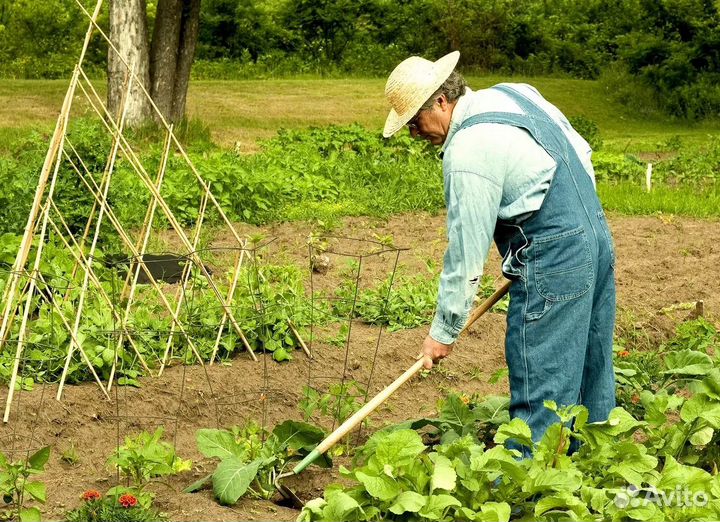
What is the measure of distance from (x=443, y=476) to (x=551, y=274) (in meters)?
0.81

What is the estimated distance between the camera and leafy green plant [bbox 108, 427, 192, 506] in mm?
4016

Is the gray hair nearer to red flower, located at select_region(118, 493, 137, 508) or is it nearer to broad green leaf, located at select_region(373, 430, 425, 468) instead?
broad green leaf, located at select_region(373, 430, 425, 468)

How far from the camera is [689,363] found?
4.92 m

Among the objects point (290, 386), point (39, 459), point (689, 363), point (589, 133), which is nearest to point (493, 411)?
point (689, 363)

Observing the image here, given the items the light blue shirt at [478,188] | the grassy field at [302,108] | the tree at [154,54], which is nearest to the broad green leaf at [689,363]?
the light blue shirt at [478,188]

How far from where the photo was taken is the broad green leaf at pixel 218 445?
4.18 meters

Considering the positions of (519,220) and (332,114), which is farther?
(332,114)

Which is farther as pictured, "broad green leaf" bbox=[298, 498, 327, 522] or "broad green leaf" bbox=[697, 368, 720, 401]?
"broad green leaf" bbox=[697, 368, 720, 401]

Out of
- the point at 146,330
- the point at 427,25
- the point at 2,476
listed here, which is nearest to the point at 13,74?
the point at 427,25

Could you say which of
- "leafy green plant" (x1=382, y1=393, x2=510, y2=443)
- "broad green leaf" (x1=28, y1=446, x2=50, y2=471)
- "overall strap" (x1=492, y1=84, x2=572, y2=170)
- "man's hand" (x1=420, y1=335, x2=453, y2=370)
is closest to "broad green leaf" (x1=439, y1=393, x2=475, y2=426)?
"leafy green plant" (x1=382, y1=393, x2=510, y2=443)

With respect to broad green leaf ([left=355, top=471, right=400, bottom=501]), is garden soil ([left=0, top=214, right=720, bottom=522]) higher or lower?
lower

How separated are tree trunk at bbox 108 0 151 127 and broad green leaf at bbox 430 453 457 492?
842cm

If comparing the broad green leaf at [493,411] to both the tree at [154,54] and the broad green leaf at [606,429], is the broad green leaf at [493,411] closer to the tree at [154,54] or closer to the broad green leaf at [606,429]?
the broad green leaf at [606,429]

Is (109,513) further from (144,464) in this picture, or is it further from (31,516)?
(144,464)
